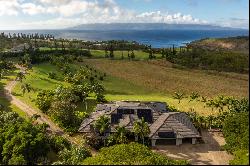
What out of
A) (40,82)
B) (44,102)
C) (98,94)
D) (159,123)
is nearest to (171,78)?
(40,82)

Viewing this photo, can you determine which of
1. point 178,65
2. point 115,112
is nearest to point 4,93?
point 115,112

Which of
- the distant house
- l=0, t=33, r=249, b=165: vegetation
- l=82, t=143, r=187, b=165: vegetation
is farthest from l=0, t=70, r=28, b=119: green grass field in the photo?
l=82, t=143, r=187, b=165: vegetation

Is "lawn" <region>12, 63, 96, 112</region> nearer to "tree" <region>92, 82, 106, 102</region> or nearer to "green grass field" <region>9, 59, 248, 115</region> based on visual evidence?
"green grass field" <region>9, 59, 248, 115</region>

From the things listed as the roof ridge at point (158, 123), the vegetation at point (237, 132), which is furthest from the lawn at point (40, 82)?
the vegetation at point (237, 132)

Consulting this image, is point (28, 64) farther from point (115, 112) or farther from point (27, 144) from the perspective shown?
point (27, 144)

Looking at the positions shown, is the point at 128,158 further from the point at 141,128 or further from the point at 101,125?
the point at 101,125
